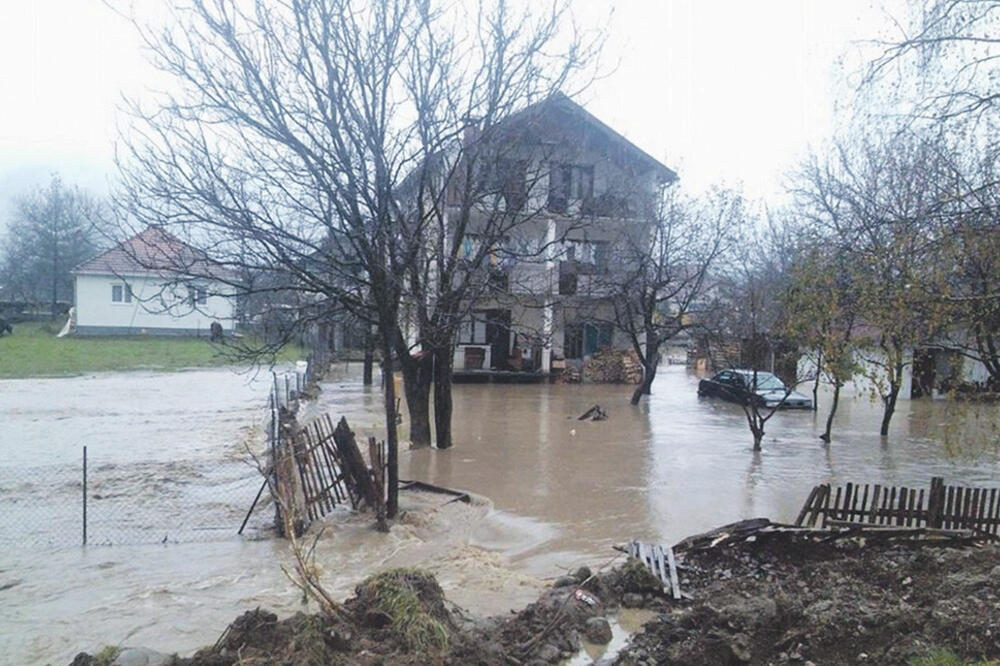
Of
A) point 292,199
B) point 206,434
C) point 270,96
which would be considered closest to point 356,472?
point 292,199

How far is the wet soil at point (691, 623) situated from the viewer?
16.1ft

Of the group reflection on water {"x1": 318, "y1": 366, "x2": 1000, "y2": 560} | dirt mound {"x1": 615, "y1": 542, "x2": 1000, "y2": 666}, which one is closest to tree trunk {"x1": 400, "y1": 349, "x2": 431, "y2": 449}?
reflection on water {"x1": 318, "y1": 366, "x2": 1000, "y2": 560}

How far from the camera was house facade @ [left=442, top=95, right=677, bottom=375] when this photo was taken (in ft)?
48.6

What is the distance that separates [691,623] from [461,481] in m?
8.20

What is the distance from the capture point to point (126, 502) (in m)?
11.9

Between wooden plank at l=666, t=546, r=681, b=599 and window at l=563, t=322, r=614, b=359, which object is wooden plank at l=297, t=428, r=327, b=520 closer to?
wooden plank at l=666, t=546, r=681, b=599

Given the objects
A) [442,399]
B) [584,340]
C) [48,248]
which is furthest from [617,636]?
[48,248]

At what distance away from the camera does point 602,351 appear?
3562cm

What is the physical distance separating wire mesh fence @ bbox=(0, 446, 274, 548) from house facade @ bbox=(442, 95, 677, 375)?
564cm

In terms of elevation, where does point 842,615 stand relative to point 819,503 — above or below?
below

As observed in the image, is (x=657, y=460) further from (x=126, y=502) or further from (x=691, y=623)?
(x=691, y=623)

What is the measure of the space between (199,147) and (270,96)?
135 cm

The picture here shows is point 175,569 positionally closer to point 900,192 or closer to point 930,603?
point 930,603

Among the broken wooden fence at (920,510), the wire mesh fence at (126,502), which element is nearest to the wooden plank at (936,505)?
the broken wooden fence at (920,510)
